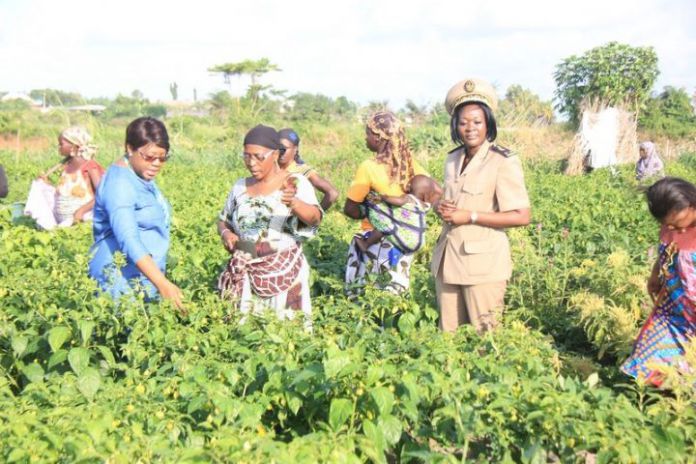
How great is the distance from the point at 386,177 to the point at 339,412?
2.08m

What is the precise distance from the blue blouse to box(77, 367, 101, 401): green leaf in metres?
0.67

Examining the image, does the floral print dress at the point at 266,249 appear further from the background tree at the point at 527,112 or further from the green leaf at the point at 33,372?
the background tree at the point at 527,112

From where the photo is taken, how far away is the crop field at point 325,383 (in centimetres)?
225

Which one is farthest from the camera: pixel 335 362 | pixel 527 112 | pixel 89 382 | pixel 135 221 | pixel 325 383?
pixel 527 112

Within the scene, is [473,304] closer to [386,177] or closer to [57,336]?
→ [386,177]

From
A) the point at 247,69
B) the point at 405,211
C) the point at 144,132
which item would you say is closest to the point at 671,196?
the point at 405,211

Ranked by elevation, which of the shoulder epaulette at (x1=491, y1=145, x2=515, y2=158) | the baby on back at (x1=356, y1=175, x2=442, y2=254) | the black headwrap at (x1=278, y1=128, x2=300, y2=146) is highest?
the shoulder epaulette at (x1=491, y1=145, x2=515, y2=158)

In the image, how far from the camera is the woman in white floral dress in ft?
11.8

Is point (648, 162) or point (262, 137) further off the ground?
point (262, 137)

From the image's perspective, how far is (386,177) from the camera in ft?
14.1

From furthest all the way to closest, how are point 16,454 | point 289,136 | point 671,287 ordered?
1. point 289,136
2. point 671,287
3. point 16,454

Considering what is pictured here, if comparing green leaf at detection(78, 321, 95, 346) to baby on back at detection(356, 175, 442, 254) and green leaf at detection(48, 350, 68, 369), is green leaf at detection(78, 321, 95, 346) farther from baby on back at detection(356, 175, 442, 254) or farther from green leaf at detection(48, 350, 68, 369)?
baby on back at detection(356, 175, 442, 254)

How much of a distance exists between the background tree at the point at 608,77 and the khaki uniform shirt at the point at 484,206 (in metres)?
16.0

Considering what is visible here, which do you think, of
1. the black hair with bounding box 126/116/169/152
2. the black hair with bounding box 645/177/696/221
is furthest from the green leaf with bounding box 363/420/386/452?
the black hair with bounding box 126/116/169/152
